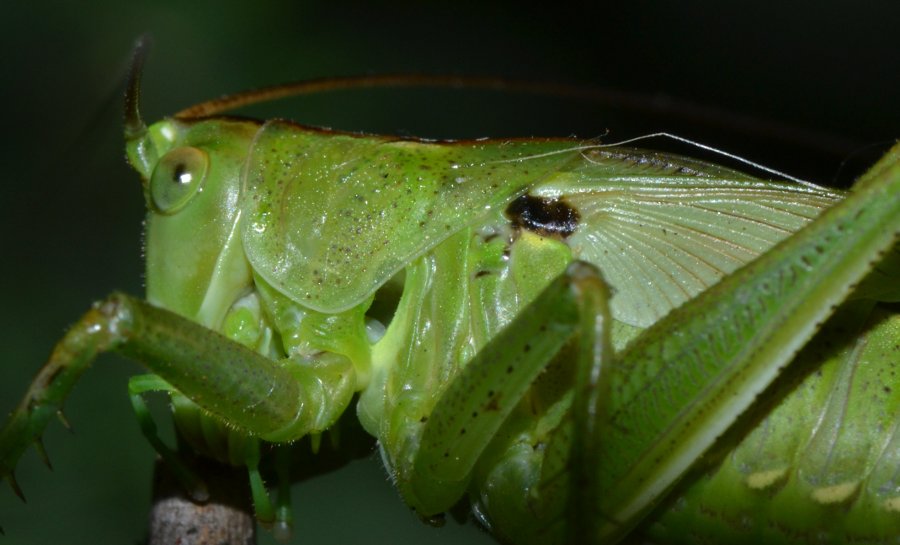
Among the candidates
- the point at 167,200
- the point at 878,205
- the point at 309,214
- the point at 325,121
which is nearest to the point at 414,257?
the point at 309,214

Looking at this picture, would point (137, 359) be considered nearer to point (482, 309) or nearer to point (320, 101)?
point (482, 309)

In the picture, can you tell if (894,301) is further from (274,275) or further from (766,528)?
(274,275)

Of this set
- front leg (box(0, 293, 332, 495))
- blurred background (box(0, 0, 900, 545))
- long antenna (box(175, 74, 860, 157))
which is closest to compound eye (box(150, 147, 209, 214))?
long antenna (box(175, 74, 860, 157))

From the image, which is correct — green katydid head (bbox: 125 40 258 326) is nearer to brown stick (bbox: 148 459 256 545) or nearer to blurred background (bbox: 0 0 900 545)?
brown stick (bbox: 148 459 256 545)

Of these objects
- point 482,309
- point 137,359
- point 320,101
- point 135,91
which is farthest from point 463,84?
point 320,101

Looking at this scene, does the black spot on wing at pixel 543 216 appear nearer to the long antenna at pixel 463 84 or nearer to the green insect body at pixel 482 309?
the green insect body at pixel 482 309
